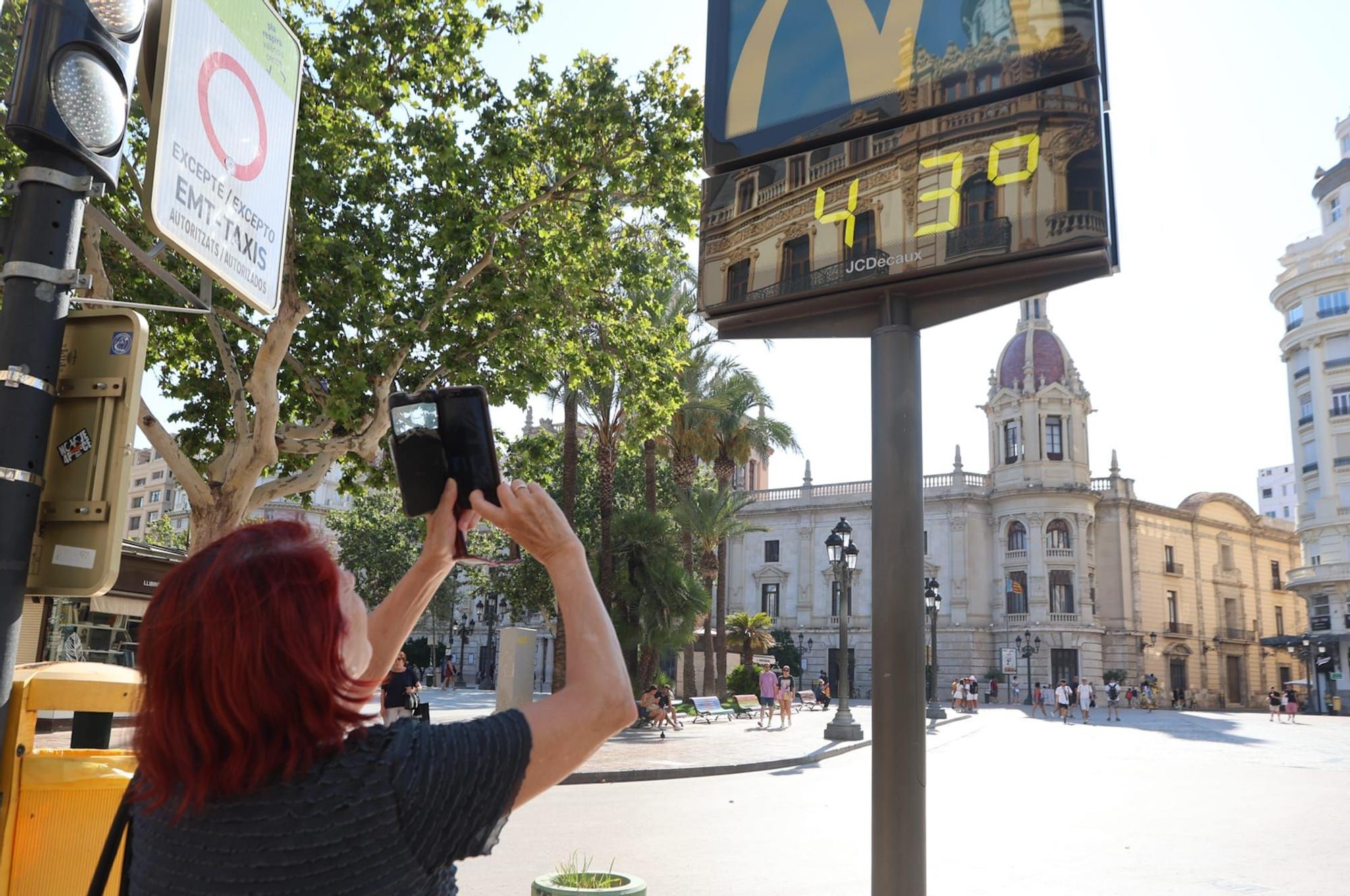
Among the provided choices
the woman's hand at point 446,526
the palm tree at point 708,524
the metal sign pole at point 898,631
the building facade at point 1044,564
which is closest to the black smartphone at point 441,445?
the woman's hand at point 446,526

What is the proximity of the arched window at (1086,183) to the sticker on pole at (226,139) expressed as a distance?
9.79 feet

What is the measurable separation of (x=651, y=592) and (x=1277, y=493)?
99.2 meters

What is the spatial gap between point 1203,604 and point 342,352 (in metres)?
62.9

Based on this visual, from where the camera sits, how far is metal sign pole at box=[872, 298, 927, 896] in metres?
4.20

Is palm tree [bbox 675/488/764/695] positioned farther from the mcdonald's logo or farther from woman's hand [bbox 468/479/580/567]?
woman's hand [bbox 468/479/580/567]

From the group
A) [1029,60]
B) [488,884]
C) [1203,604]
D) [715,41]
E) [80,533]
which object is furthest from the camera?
[1203,604]

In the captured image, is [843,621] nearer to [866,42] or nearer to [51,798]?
[866,42]

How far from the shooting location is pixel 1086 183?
13.3ft

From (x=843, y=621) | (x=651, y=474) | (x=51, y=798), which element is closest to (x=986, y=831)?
(x=51, y=798)

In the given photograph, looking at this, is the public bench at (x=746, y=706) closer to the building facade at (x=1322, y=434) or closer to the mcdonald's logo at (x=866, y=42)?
the mcdonald's logo at (x=866, y=42)


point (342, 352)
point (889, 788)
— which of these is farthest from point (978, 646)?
point (889, 788)

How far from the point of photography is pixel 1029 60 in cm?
422

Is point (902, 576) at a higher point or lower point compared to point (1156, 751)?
higher

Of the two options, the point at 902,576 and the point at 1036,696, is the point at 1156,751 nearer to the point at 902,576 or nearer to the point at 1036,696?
the point at 902,576
